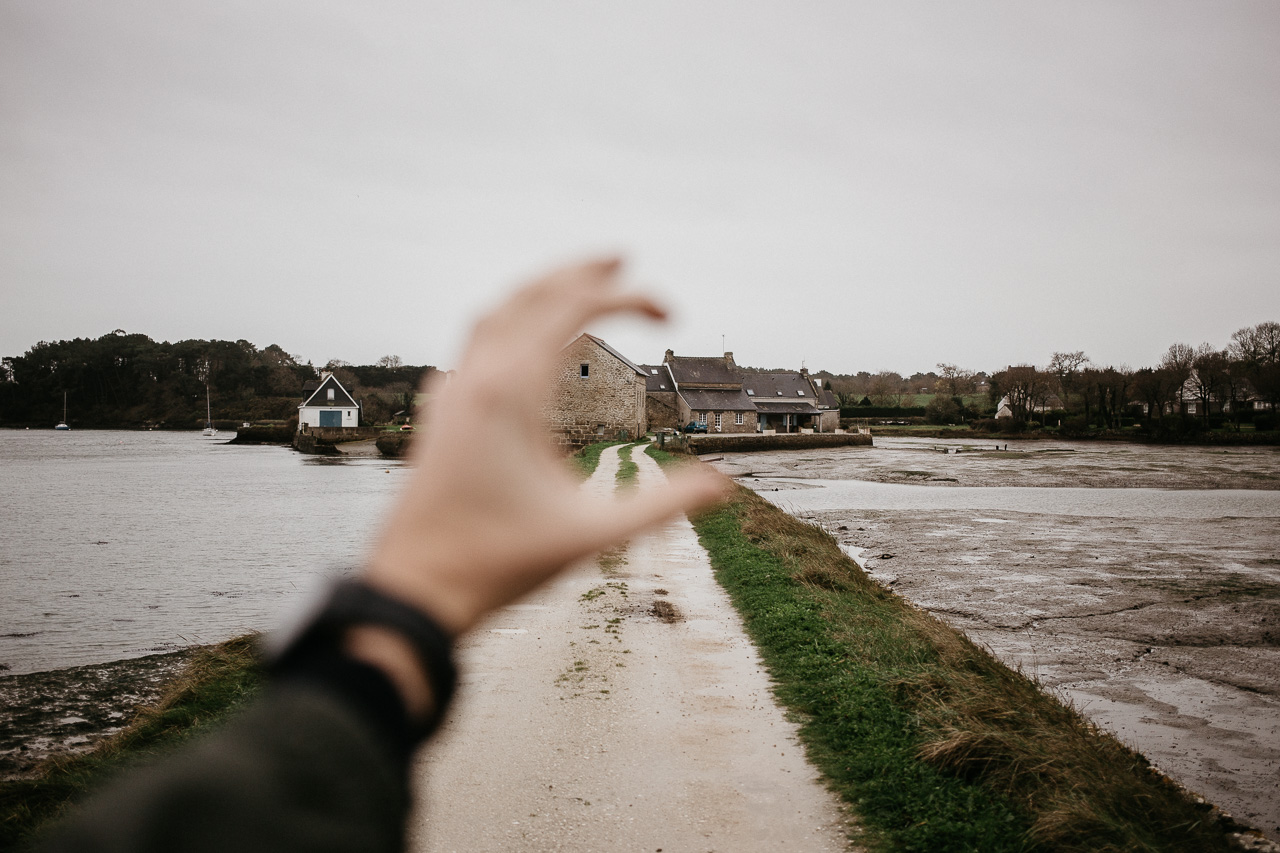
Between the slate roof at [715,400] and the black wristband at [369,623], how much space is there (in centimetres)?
6688

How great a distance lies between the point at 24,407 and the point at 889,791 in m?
150

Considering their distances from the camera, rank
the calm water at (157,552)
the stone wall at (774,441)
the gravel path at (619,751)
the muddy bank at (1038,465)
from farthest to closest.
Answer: the stone wall at (774,441) → the muddy bank at (1038,465) → the calm water at (157,552) → the gravel path at (619,751)

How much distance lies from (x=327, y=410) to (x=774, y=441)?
144 ft

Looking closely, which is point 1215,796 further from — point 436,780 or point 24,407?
point 24,407

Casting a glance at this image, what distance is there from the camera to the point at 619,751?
5520 mm

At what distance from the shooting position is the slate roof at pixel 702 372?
69.9 m

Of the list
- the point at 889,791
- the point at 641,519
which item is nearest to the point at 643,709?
the point at 889,791

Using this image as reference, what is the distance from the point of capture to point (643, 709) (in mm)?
6301

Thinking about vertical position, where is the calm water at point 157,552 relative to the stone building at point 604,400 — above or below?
below

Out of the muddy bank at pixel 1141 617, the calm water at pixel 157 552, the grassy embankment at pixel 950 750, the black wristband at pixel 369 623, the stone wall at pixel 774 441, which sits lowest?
the calm water at pixel 157 552

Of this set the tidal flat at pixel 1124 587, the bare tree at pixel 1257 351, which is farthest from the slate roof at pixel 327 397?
the bare tree at pixel 1257 351

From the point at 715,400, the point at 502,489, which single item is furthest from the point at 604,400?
the point at 502,489

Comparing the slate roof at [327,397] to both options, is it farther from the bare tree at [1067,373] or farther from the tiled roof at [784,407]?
the bare tree at [1067,373]

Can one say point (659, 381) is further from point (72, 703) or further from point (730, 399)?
point (72, 703)
